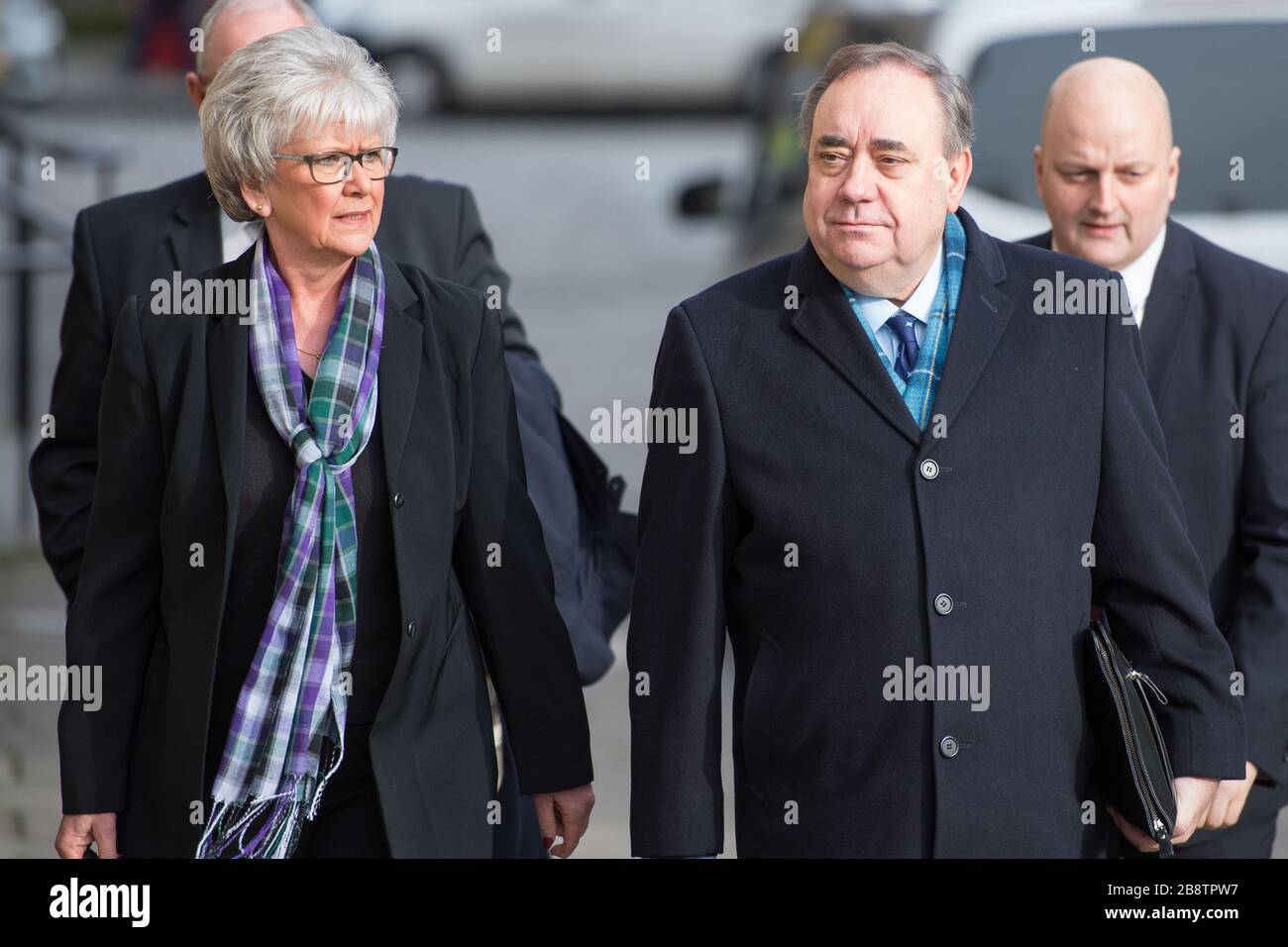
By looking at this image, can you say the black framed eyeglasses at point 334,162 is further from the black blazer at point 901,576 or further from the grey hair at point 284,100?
the black blazer at point 901,576

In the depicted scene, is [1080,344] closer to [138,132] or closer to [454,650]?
[454,650]

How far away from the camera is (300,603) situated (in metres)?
3.17

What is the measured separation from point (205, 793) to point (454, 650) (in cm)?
49

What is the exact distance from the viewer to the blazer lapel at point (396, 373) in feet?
10.6

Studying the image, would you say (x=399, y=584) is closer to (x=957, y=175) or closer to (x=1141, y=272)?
(x=957, y=175)

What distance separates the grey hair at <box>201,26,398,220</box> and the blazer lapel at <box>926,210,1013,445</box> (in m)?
0.99

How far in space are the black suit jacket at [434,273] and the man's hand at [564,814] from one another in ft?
1.49

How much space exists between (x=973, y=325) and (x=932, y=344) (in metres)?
0.07

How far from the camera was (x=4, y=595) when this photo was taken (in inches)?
296

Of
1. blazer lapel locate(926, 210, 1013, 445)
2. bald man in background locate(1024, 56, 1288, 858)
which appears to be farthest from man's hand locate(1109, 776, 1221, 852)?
blazer lapel locate(926, 210, 1013, 445)

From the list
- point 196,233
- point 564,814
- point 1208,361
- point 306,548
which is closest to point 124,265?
point 196,233

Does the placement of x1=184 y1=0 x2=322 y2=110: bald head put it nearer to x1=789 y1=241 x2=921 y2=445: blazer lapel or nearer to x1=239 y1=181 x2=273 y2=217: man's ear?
x1=239 y1=181 x2=273 y2=217: man's ear

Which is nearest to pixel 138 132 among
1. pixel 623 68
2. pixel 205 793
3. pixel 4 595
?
pixel 623 68

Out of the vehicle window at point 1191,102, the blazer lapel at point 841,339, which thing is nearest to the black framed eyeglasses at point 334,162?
the blazer lapel at point 841,339
